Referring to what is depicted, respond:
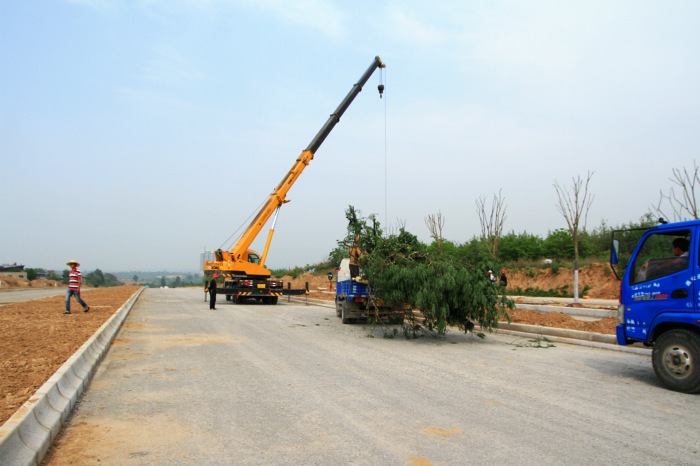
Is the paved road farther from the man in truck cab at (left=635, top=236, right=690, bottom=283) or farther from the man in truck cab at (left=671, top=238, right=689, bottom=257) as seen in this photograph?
the man in truck cab at (left=671, top=238, right=689, bottom=257)

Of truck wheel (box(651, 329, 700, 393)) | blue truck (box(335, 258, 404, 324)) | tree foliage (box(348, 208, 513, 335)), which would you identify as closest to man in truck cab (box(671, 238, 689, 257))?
truck wheel (box(651, 329, 700, 393))

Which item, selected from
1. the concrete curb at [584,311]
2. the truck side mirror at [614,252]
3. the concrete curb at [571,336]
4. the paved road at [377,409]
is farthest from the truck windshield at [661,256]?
the concrete curb at [584,311]

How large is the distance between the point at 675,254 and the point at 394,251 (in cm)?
687

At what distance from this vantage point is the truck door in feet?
24.3

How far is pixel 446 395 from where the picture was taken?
696 cm

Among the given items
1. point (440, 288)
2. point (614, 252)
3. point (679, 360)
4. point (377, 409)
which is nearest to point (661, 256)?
point (614, 252)

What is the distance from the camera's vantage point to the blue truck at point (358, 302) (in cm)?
1353

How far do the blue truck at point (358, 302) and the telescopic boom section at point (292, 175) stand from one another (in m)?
8.62

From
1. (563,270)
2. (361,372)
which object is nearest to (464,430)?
(361,372)

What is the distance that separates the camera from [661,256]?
7.89 m

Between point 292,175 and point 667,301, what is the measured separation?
2004cm

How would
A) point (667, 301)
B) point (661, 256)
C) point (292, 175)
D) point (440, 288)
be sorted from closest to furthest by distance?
point (667, 301) → point (661, 256) → point (440, 288) → point (292, 175)

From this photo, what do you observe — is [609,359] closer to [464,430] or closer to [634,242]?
[634,242]

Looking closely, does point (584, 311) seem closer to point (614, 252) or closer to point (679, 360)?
point (614, 252)
